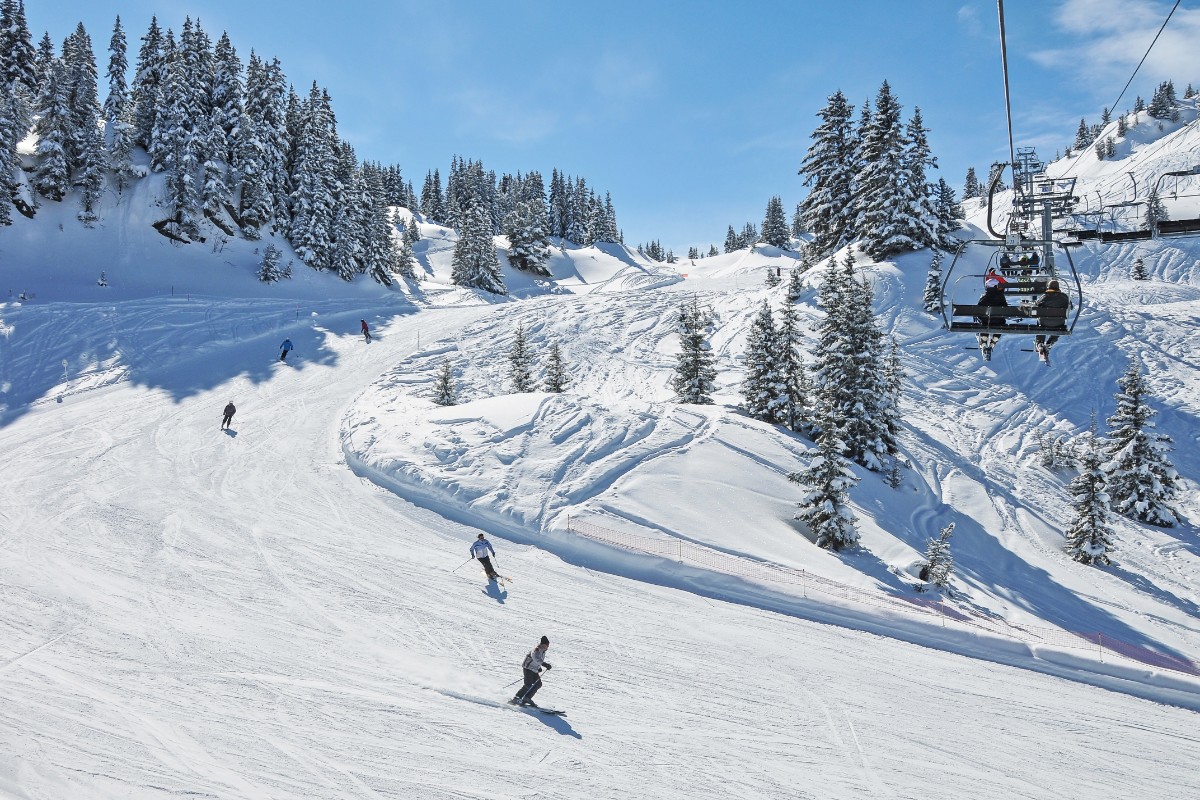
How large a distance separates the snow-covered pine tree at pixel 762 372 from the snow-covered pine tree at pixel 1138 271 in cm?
4662

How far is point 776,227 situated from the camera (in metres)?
92.7

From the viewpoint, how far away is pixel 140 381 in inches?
1030

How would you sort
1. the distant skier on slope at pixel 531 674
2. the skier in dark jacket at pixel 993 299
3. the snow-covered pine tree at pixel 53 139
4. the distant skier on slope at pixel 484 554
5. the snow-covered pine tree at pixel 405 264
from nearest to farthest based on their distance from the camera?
the distant skier on slope at pixel 531 674 → the skier in dark jacket at pixel 993 299 → the distant skier on slope at pixel 484 554 → the snow-covered pine tree at pixel 53 139 → the snow-covered pine tree at pixel 405 264

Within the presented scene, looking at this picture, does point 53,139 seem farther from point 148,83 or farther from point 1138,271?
point 1138,271

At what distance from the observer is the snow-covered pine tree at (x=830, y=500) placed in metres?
16.9

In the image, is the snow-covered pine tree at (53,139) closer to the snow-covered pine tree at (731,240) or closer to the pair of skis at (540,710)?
the pair of skis at (540,710)

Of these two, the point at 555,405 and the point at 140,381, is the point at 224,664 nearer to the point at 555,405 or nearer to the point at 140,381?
the point at 555,405

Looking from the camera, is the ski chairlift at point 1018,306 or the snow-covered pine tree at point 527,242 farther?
the snow-covered pine tree at point 527,242

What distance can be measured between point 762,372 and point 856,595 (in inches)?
488

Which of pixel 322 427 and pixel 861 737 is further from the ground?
pixel 322 427

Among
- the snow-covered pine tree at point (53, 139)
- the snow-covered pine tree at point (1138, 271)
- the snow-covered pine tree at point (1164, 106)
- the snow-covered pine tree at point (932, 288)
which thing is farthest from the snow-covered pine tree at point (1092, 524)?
the snow-covered pine tree at point (1164, 106)

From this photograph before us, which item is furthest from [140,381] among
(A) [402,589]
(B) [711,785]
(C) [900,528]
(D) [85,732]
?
(C) [900,528]

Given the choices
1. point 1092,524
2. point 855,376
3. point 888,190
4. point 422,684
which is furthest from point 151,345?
point 888,190

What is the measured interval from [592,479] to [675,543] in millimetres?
3485
